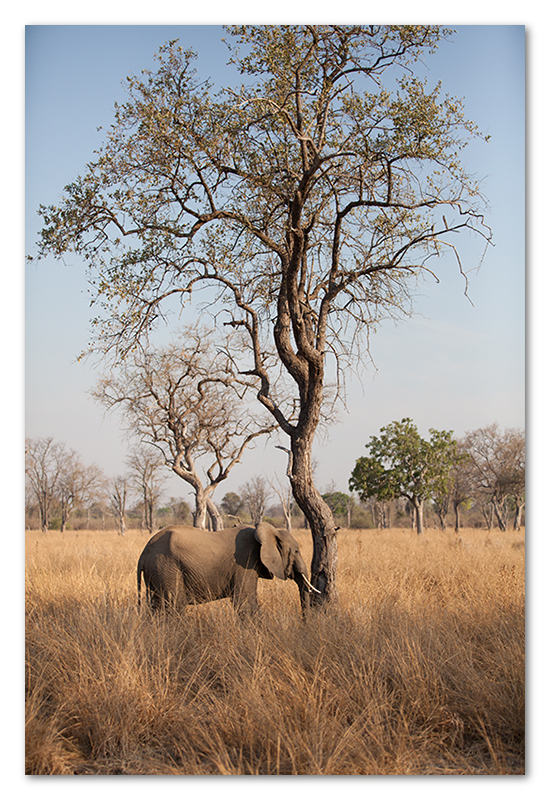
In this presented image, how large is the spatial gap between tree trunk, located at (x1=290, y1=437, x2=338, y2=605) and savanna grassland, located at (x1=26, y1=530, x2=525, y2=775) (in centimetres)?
59

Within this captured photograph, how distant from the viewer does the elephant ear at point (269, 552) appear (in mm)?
6855

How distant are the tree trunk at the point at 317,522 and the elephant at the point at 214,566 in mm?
161

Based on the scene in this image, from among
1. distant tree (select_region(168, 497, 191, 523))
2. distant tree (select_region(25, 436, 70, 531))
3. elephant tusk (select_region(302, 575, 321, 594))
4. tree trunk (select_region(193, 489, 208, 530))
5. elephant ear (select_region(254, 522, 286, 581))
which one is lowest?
distant tree (select_region(168, 497, 191, 523))

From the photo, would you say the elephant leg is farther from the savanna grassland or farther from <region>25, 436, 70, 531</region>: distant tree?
<region>25, 436, 70, 531</region>: distant tree

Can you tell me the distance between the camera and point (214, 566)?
23.2 feet

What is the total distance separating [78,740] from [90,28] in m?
5.95

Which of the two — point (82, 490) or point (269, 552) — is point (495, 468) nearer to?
point (269, 552)

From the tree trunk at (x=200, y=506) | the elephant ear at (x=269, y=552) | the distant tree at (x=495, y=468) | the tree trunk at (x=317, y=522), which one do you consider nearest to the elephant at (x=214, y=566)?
the elephant ear at (x=269, y=552)

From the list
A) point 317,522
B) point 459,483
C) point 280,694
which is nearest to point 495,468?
point 459,483

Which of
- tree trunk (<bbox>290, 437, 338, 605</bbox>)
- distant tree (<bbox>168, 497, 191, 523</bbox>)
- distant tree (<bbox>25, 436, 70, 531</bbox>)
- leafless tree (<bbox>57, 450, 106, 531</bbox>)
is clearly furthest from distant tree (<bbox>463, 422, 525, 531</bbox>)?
distant tree (<bbox>168, 497, 191, 523</bbox>)

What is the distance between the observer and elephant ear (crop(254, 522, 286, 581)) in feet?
22.5

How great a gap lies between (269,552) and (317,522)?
2.34 feet
